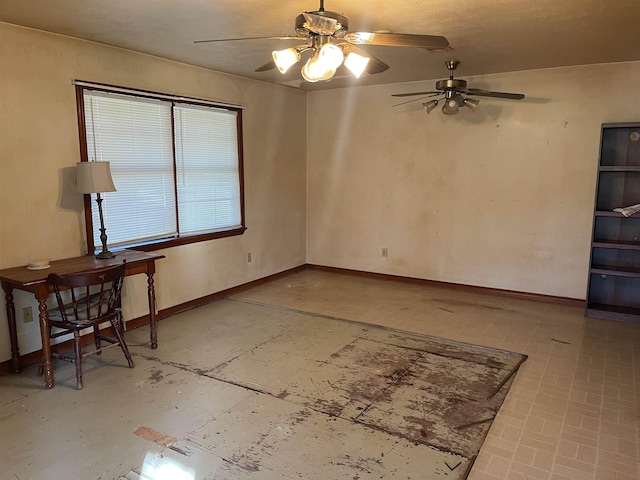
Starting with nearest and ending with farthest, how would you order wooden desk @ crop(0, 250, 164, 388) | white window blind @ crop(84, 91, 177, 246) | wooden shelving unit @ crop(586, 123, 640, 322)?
wooden desk @ crop(0, 250, 164, 388), white window blind @ crop(84, 91, 177, 246), wooden shelving unit @ crop(586, 123, 640, 322)

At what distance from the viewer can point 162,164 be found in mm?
4160

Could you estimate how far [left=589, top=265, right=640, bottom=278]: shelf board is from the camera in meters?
4.12

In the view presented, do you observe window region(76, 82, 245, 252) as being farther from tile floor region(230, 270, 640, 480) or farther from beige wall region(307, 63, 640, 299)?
beige wall region(307, 63, 640, 299)

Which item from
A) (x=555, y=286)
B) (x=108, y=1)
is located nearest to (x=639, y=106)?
(x=555, y=286)

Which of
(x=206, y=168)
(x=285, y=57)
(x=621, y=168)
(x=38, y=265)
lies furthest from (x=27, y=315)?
(x=621, y=168)

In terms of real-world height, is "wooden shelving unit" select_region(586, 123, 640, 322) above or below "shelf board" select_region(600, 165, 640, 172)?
below

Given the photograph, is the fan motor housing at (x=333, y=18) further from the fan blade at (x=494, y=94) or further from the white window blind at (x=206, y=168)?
the white window blind at (x=206, y=168)

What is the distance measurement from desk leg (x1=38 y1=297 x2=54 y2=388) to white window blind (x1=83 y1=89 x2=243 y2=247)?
0.90 meters

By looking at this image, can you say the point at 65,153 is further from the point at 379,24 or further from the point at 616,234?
the point at 616,234

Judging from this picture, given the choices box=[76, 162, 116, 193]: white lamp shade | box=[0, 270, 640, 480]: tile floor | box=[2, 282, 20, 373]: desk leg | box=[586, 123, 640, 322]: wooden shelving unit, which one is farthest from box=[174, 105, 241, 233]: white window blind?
box=[586, 123, 640, 322]: wooden shelving unit

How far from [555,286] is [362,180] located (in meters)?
2.55

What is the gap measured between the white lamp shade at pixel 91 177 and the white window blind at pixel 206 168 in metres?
1.11

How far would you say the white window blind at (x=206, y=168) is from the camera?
4.38 metres

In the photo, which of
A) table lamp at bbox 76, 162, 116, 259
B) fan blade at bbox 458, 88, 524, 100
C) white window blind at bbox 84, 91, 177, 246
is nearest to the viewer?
table lamp at bbox 76, 162, 116, 259
